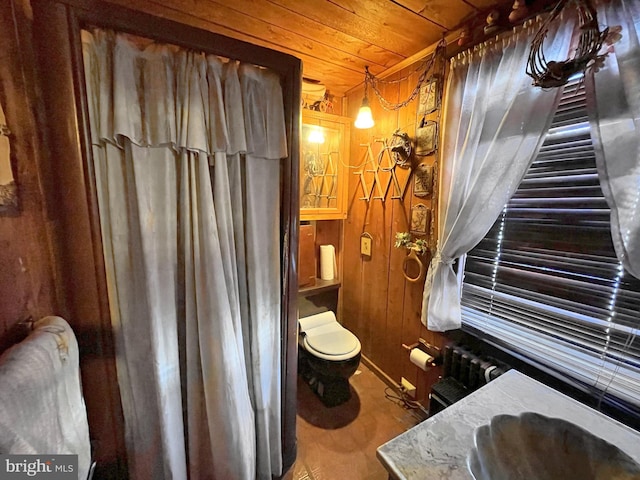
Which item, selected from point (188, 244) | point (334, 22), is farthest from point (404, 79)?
point (188, 244)

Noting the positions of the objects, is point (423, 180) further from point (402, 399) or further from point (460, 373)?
point (402, 399)

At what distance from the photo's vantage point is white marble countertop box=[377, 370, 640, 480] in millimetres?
698

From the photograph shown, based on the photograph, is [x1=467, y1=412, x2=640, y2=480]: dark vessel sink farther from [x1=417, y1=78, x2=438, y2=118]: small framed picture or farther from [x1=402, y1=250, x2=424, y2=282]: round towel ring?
[x1=417, y1=78, x2=438, y2=118]: small framed picture

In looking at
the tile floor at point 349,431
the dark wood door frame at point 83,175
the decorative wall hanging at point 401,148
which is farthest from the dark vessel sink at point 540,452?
the decorative wall hanging at point 401,148

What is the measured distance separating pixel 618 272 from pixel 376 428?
5.15 ft

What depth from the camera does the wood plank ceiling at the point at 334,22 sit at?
123cm

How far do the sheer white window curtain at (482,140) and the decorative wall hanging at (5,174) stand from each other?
1739mm

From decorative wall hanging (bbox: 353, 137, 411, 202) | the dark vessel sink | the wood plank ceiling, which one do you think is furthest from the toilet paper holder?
the wood plank ceiling

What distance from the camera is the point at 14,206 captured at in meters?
0.73

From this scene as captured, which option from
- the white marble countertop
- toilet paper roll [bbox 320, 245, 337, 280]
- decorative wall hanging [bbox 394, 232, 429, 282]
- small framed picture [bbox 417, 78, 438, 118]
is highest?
small framed picture [bbox 417, 78, 438, 118]

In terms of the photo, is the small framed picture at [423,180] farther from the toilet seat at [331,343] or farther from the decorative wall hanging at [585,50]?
the toilet seat at [331,343]

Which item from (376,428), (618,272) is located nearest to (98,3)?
(618,272)

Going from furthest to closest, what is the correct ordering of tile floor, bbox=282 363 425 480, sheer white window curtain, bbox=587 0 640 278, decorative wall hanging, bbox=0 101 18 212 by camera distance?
tile floor, bbox=282 363 425 480, sheer white window curtain, bbox=587 0 640 278, decorative wall hanging, bbox=0 101 18 212

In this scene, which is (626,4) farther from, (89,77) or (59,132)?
(59,132)
